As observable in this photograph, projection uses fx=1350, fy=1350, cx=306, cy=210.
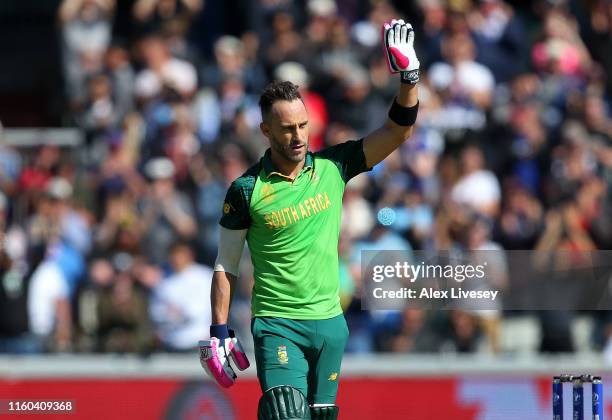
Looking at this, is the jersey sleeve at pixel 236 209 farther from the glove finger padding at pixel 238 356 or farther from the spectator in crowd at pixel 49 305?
the spectator in crowd at pixel 49 305

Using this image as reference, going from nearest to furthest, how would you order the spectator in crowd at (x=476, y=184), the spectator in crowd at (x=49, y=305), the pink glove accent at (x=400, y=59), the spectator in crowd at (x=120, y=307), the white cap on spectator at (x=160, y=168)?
the pink glove accent at (x=400, y=59)
the spectator in crowd at (x=120, y=307)
the spectator in crowd at (x=49, y=305)
the spectator in crowd at (x=476, y=184)
the white cap on spectator at (x=160, y=168)

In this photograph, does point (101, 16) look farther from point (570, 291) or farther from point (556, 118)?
point (570, 291)

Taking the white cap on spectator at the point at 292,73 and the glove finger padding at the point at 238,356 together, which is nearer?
the glove finger padding at the point at 238,356

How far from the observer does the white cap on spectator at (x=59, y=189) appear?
42.8 feet

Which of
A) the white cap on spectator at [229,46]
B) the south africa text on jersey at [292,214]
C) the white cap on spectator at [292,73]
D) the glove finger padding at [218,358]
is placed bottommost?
the glove finger padding at [218,358]

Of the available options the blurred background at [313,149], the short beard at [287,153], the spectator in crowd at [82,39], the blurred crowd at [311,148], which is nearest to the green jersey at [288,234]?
the short beard at [287,153]

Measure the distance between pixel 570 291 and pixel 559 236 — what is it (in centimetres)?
181

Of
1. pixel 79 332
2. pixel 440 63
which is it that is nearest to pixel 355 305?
pixel 79 332

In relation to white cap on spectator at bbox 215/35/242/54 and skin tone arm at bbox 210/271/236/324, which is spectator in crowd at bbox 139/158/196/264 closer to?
white cap on spectator at bbox 215/35/242/54

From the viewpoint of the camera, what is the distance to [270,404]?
6996 millimetres

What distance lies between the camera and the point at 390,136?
7.28 m

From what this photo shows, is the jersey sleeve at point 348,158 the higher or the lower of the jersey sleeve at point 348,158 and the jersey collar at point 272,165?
the higher

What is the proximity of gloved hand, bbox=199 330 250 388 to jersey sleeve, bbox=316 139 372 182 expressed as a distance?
3.62 ft

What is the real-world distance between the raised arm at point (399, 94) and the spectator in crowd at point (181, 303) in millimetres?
3911
